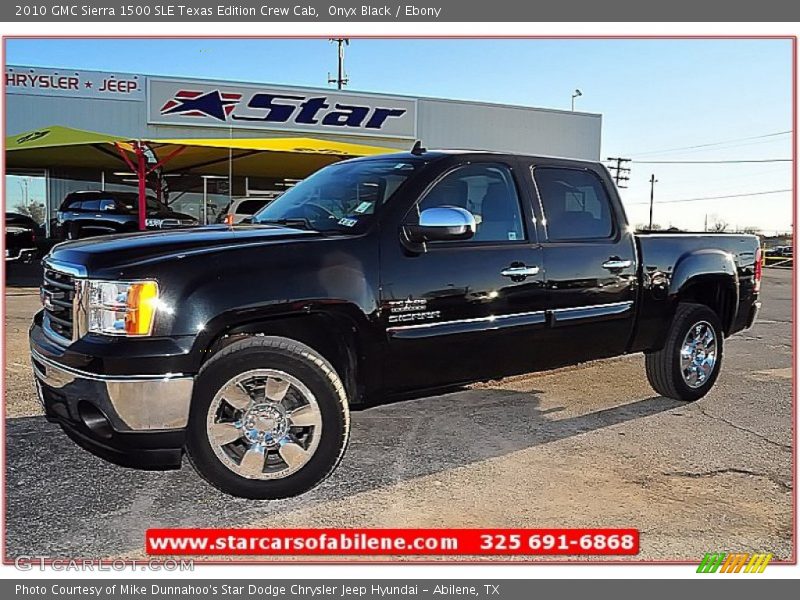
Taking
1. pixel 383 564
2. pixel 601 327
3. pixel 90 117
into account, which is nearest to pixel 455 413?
pixel 601 327

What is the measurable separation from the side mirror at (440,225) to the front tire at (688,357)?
2396 mm

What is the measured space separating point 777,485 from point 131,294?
3.54 m

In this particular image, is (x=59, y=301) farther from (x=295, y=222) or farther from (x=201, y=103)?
(x=201, y=103)

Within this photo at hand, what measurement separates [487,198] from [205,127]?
55.7 ft

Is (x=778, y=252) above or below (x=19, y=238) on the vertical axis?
below

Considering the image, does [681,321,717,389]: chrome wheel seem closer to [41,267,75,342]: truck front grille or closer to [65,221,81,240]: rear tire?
[41,267,75,342]: truck front grille

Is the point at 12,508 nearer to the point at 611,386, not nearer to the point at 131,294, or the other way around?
the point at 131,294

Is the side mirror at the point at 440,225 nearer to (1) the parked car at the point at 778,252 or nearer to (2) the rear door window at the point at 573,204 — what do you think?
(2) the rear door window at the point at 573,204

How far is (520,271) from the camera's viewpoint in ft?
14.9

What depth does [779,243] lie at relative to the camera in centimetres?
3023

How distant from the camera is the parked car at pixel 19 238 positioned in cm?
1608

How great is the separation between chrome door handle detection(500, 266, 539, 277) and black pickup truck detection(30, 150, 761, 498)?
0.01 metres

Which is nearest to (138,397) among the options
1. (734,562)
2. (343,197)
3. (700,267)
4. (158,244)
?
(158,244)

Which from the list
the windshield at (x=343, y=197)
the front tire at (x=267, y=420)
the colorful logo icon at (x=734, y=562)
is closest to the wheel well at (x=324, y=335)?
the front tire at (x=267, y=420)
